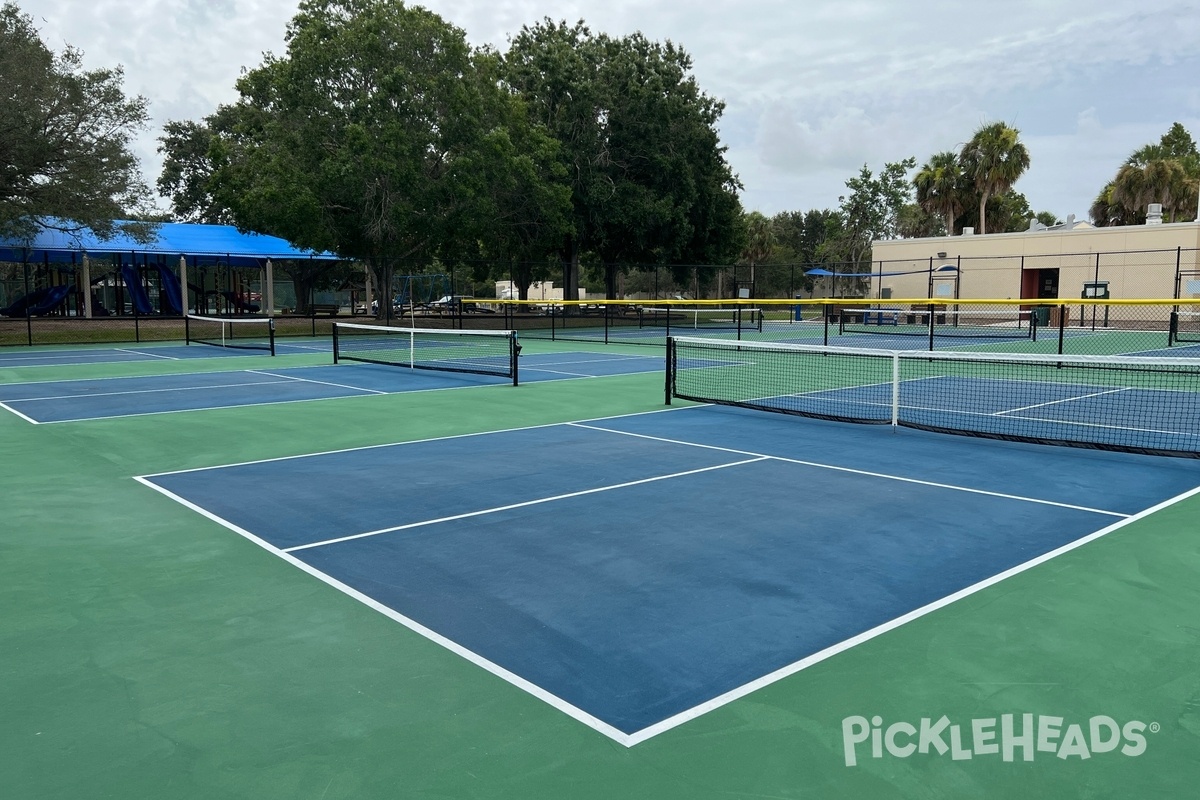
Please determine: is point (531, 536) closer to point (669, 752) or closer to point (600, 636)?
point (600, 636)

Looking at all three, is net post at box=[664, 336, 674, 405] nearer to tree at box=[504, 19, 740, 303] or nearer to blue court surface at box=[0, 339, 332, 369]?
blue court surface at box=[0, 339, 332, 369]

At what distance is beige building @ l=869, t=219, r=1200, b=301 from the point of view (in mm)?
40125

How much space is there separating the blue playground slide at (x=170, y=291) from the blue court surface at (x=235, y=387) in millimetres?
27778

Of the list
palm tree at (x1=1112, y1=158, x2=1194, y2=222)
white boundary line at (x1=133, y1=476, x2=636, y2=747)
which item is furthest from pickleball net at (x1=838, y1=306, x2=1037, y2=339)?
white boundary line at (x1=133, y1=476, x2=636, y2=747)

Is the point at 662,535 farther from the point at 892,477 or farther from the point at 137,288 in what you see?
the point at 137,288

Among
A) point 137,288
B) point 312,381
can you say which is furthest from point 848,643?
point 137,288

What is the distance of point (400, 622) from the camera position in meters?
5.21

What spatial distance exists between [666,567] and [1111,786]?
313cm

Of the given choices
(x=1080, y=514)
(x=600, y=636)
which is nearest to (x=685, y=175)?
(x=1080, y=514)

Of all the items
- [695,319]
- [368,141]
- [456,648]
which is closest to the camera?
[456,648]

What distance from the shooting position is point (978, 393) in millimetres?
15992

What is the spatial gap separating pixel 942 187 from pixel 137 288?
154 ft

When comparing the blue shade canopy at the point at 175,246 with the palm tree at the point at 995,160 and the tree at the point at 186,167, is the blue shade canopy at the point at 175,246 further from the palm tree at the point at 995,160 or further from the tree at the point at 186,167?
the palm tree at the point at 995,160

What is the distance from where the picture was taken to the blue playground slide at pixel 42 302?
141 feet
